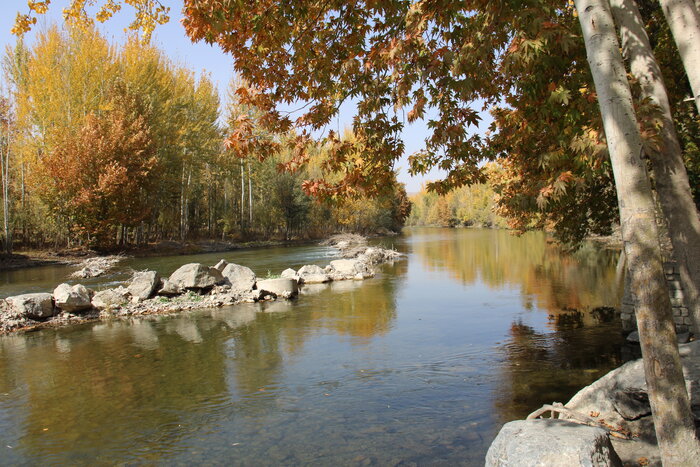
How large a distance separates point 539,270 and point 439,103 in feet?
59.9

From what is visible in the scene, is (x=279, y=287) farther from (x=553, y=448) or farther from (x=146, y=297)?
(x=553, y=448)

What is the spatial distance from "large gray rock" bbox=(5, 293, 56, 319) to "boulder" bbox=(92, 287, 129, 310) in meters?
1.16

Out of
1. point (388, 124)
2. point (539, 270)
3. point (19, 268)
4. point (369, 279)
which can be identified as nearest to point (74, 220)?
point (19, 268)

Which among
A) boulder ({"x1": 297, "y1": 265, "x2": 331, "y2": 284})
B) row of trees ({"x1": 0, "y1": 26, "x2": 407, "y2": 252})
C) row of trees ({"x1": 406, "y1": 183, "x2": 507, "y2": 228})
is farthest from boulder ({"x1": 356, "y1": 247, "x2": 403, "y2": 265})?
row of trees ({"x1": 406, "y1": 183, "x2": 507, "y2": 228})

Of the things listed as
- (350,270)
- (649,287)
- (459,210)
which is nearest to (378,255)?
(350,270)

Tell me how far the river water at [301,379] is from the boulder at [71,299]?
1080mm

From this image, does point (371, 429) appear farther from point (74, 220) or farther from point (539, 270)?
point (74, 220)

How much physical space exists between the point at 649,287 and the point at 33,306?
13.8m

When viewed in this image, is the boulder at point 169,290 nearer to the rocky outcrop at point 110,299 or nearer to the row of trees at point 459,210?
the rocky outcrop at point 110,299

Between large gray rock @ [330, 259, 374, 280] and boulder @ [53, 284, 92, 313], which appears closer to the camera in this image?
boulder @ [53, 284, 92, 313]

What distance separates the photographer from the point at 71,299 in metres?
13.0

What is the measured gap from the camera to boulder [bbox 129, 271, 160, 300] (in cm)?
1478

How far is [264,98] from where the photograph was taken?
6570mm

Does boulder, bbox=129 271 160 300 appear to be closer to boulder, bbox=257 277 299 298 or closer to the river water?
the river water
